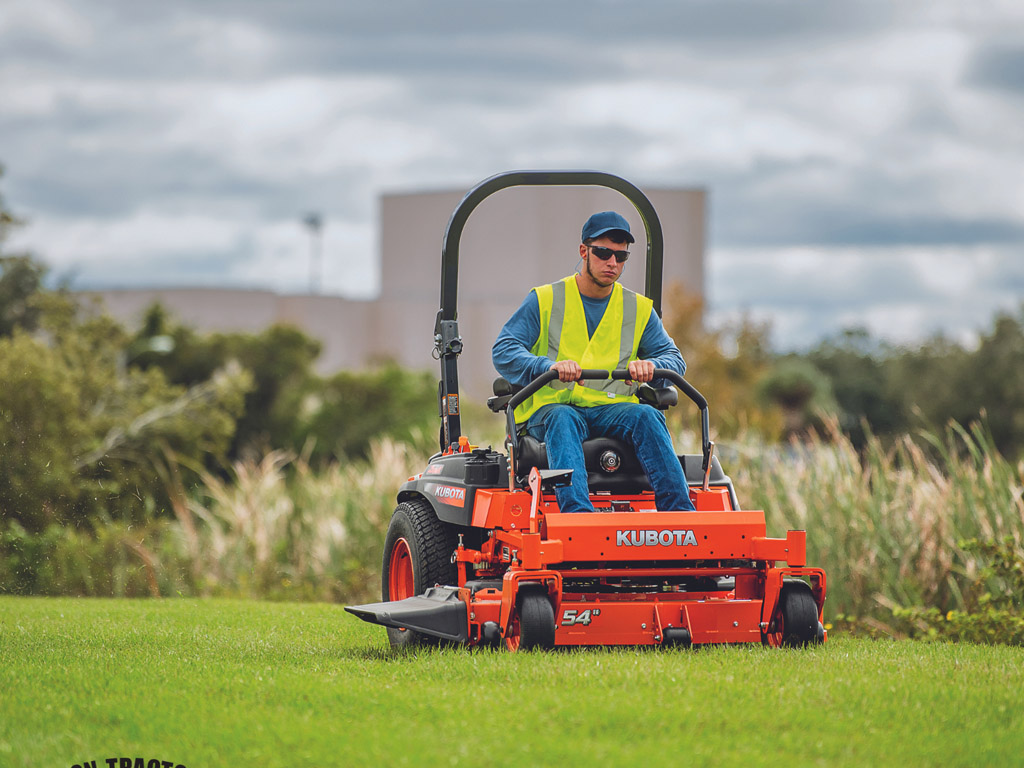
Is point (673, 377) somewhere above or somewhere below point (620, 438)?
above

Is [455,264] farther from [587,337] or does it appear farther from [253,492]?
[253,492]

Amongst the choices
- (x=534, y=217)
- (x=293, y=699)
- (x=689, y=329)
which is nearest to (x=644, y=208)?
(x=293, y=699)

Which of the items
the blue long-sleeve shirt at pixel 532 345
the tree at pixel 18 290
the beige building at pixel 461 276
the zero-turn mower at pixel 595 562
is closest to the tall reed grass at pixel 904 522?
the zero-turn mower at pixel 595 562

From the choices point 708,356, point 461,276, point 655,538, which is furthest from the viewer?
point 461,276

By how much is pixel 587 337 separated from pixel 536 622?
1.92 meters

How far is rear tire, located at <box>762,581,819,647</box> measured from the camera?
6.73 m

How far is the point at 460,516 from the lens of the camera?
24.1 ft

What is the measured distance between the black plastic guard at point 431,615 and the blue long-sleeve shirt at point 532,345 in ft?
4.20

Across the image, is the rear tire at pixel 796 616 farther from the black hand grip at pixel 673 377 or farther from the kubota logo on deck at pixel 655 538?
the black hand grip at pixel 673 377

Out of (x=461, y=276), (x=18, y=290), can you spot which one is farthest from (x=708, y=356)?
(x=18, y=290)

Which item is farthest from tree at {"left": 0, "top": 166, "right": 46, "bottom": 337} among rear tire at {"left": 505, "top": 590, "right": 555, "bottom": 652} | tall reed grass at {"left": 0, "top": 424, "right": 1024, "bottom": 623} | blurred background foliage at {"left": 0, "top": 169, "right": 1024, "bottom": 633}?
rear tire at {"left": 505, "top": 590, "right": 555, "bottom": 652}

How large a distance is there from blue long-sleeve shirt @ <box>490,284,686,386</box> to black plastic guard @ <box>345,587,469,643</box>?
1.28 metres

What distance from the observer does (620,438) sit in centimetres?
728

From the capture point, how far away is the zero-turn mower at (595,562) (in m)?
6.47
